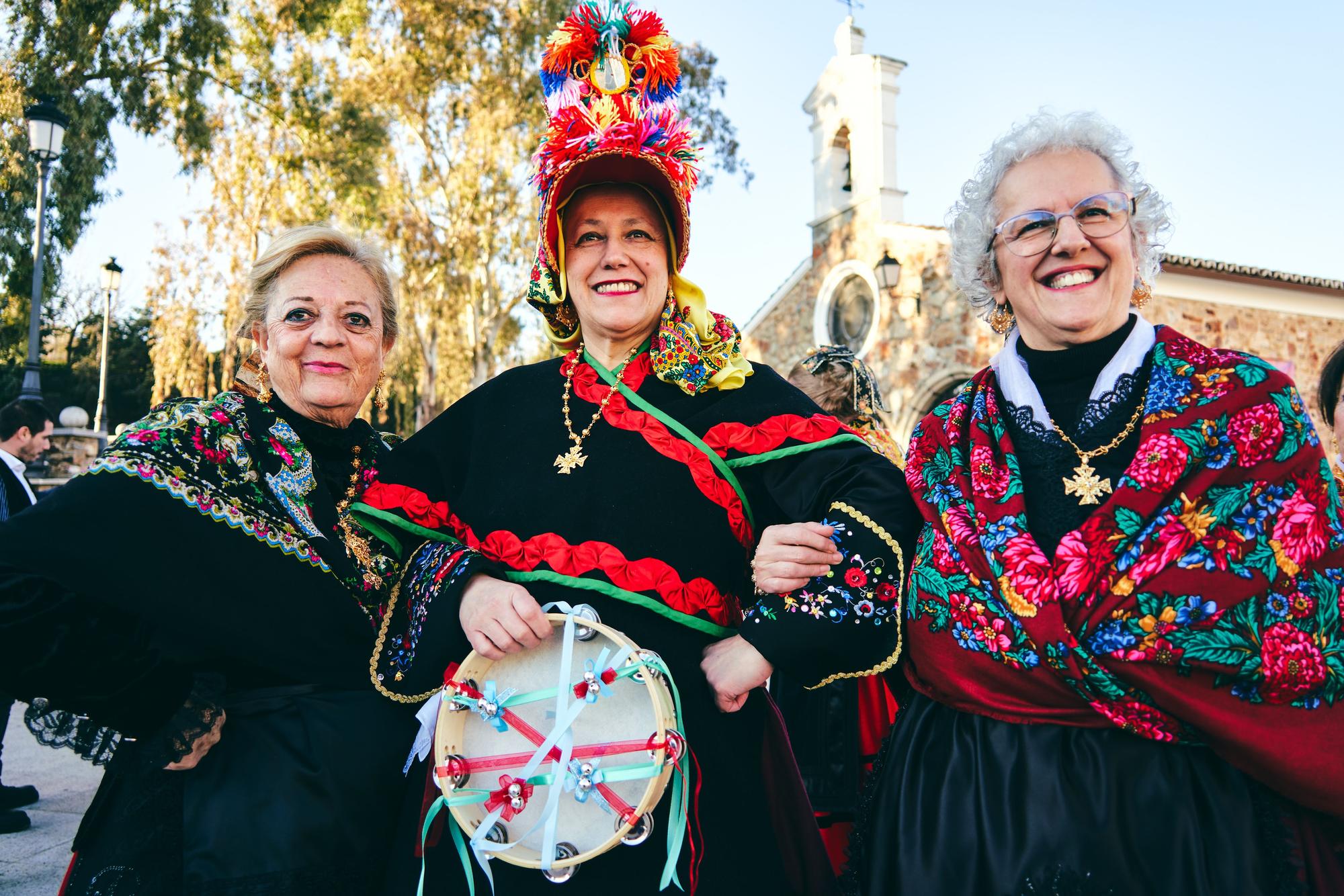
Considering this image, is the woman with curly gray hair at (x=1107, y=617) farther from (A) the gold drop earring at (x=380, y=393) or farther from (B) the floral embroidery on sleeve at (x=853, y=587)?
(A) the gold drop earring at (x=380, y=393)

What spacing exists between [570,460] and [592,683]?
20.0 inches

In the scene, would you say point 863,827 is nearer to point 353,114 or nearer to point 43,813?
point 43,813

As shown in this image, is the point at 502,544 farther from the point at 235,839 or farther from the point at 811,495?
the point at 235,839

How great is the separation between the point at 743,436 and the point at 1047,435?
608 mm

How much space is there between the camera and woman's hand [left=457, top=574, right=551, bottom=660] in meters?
1.74

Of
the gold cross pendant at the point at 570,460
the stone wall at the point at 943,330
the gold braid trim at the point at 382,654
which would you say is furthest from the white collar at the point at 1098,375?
the stone wall at the point at 943,330

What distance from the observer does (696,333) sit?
6.81 feet

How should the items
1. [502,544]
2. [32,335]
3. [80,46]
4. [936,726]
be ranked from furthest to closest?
[80,46], [32,335], [502,544], [936,726]

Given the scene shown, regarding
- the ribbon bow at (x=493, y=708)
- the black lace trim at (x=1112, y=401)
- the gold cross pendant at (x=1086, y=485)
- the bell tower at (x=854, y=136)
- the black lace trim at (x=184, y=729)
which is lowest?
the black lace trim at (x=184, y=729)

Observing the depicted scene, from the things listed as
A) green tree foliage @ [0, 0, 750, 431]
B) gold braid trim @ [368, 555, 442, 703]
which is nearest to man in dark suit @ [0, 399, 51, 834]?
gold braid trim @ [368, 555, 442, 703]

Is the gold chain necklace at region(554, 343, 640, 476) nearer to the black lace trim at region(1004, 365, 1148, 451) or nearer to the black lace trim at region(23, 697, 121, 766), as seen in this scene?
the black lace trim at region(1004, 365, 1148, 451)

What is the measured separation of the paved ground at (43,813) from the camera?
3701 millimetres

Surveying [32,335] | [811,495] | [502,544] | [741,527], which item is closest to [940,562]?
[811,495]

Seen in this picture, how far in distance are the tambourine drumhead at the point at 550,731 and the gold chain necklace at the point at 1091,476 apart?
0.86m
